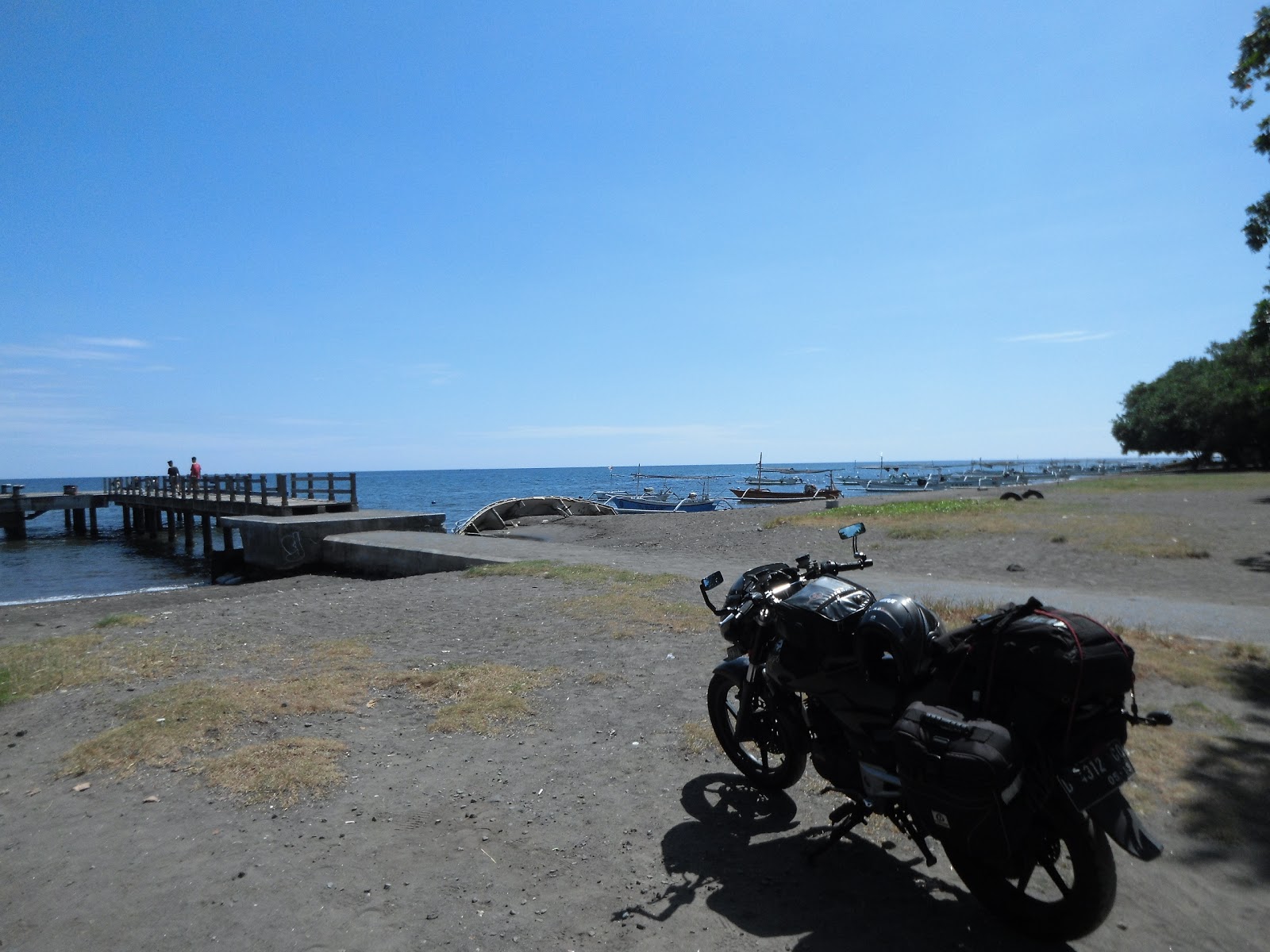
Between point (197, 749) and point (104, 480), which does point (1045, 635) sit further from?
point (104, 480)

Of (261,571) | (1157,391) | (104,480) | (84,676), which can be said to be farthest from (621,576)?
Answer: (1157,391)

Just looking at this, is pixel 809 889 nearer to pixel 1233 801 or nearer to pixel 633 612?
pixel 1233 801

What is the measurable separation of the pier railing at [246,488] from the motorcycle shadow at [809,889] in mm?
22840

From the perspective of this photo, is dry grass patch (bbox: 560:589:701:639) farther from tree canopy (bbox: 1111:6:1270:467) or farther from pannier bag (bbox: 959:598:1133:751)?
tree canopy (bbox: 1111:6:1270:467)

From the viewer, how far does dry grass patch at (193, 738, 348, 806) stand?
4.39 m

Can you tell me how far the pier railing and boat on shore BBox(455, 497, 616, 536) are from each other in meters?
4.13

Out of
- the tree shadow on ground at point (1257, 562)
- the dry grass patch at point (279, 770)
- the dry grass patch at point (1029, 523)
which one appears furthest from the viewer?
the dry grass patch at point (1029, 523)

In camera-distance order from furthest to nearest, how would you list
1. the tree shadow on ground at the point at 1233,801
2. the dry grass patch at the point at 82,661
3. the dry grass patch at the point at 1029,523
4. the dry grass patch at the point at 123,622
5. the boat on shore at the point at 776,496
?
the boat on shore at the point at 776,496
the dry grass patch at the point at 1029,523
the dry grass patch at the point at 123,622
the dry grass patch at the point at 82,661
the tree shadow on ground at the point at 1233,801

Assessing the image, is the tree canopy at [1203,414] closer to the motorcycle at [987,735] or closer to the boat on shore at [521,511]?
the boat on shore at [521,511]

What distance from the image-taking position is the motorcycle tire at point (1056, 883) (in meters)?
2.75

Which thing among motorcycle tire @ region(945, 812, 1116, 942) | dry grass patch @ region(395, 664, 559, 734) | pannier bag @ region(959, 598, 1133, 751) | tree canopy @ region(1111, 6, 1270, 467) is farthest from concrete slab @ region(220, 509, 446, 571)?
tree canopy @ region(1111, 6, 1270, 467)

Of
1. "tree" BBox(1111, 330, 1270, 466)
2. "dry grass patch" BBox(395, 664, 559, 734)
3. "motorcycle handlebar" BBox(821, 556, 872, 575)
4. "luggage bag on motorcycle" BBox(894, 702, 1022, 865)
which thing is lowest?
"dry grass patch" BBox(395, 664, 559, 734)

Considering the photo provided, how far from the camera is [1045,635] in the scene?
2.73 meters

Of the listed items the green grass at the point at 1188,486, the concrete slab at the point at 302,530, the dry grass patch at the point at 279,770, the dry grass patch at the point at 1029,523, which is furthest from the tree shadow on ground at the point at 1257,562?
the green grass at the point at 1188,486
